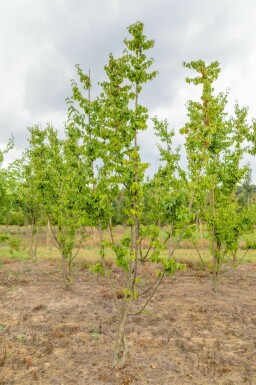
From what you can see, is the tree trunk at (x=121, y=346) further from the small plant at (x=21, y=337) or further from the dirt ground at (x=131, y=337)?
A: the small plant at (x=21, y=337)

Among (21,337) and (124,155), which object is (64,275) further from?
(124,155)

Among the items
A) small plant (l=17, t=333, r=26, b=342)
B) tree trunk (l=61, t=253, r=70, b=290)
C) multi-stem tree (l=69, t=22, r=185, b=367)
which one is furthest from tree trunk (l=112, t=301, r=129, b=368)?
tree trunk (l=61, t=253, r=70, b=290)

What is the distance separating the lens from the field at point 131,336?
216 inches

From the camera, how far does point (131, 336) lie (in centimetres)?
707

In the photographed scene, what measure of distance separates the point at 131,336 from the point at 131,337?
0.17 feet

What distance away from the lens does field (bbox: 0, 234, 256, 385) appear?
18.0 feet

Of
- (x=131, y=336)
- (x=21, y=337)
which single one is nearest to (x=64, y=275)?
(x=21, y=337)

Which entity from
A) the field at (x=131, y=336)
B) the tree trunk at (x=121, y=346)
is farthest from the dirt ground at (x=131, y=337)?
the tree trunk at (x=121, y=346)

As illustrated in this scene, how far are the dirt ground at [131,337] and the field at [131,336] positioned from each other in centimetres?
2

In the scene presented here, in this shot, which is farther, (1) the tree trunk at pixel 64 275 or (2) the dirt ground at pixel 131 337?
(1) the tree trunk at pixel 64 275

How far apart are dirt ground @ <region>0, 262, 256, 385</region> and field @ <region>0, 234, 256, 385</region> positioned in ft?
0.05

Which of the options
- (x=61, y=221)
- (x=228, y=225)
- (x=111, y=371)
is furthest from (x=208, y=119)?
(x=61, y=221)

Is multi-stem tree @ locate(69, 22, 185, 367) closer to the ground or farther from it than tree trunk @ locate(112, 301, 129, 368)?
farther from it

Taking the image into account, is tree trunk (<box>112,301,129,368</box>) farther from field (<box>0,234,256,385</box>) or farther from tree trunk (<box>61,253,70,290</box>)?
tree trunk (<box>61,253,70,290</box>)
